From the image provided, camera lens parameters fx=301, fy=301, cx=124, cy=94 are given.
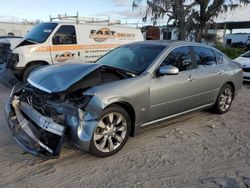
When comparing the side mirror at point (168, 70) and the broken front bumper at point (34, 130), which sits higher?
the side mirror at point (168, 70)

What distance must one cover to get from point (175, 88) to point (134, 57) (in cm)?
93

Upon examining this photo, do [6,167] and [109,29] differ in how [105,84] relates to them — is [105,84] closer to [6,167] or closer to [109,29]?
[6,167]

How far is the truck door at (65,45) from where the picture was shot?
953 centimetres

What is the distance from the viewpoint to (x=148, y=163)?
4270 millimetres

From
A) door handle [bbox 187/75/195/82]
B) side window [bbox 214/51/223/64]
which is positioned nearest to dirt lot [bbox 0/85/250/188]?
door handle [bbox 187/75/195/82]

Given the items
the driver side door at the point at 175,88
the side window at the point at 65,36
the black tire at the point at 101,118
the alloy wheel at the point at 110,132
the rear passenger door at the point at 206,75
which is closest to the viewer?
the black tire at the point at 101,118

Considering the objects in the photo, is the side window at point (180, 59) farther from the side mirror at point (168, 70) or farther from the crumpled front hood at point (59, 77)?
the crumpled front hood at point (59, 77)

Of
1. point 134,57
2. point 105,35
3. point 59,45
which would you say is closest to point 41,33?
point 59,45

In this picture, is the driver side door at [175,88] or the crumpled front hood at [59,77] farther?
the driver side door at [175,88]

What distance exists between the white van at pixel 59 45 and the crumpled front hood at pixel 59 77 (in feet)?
13.5

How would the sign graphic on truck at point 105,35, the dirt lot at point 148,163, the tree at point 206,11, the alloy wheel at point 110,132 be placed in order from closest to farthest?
the dirt lot at point 148,163, the alloy wheel at point 110,132, the sign graphic on truck at point 105,35, the tree at point 206,11

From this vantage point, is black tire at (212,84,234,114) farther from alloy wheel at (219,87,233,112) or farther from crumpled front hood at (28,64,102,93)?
crumpled front hood at (28,64,102,93)

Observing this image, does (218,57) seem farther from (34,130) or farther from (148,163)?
(34,130)

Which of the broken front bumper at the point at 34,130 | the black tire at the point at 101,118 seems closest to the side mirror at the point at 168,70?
the black tire at the point at 101,118
